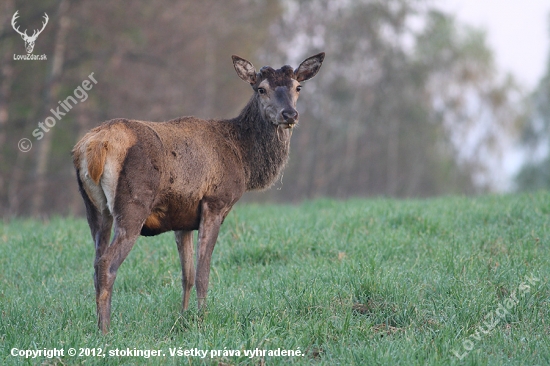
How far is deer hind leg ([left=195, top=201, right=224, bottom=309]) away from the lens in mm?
6719

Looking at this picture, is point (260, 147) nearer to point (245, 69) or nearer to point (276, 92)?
point (276, 92)

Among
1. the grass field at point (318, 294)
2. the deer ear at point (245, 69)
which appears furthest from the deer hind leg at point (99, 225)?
the deer ear at point (245, 69)

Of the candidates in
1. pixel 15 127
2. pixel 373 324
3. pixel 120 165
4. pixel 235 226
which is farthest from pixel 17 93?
pixel 373 324

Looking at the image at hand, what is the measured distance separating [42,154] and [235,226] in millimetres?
12869

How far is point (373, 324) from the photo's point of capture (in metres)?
6.24

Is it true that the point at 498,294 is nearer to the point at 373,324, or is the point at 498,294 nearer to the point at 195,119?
the point at 373,324

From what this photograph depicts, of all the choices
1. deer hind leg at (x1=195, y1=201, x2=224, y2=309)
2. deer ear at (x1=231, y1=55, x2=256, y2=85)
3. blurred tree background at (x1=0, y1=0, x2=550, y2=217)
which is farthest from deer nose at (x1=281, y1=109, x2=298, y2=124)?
blurred tree background at (x1=0, y1=0, x2=550, y2=217)

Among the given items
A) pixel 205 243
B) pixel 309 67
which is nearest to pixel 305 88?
pixel 309 67

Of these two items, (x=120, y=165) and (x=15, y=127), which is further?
(x=15, y=127)

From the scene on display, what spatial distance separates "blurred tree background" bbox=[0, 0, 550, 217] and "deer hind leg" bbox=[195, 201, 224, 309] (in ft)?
27.3

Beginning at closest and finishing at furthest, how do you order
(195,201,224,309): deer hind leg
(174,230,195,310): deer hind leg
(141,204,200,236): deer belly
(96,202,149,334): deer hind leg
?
(96,202,149,334): deer hind leg
(141,204,200,236): deer belly
(195,201,224,309): deer hind leg
(174,230,195,310): deer hind leg

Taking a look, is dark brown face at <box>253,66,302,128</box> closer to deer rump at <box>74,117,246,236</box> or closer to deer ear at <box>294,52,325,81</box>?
deer ear at <box>294,52,325,81</box>

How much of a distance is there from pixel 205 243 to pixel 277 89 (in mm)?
1993

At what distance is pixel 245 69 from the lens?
7.78 m
